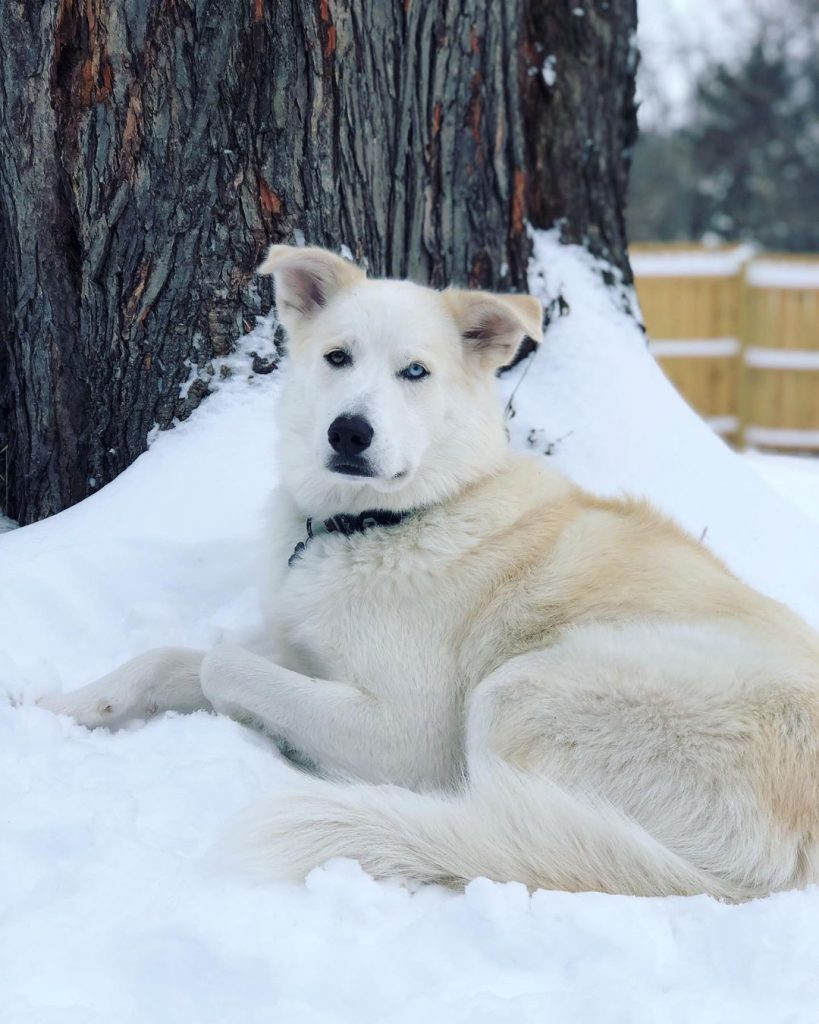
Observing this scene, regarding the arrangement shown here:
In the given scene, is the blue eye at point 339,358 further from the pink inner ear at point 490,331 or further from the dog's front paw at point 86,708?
the dog's front paw at point 86,708

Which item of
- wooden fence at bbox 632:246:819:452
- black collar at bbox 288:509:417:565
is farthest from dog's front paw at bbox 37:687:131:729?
wooden fence at bbox 632:246:819:452

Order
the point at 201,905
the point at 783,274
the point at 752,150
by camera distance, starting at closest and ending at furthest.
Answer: the point at 201,905 < the point at 783,274 < the point at 752,150

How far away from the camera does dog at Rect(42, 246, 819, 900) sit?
7.81ft

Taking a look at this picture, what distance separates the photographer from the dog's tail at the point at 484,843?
232 centimetres

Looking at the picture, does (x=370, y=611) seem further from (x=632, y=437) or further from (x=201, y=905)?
(x=632, y=437)

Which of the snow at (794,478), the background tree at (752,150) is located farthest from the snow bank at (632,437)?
the background tree at (752,150)

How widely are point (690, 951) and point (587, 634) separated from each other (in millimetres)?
929

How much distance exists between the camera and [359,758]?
2869 millimetres

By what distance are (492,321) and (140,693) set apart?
1.49 m

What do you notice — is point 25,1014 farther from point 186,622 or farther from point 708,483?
point 708,483

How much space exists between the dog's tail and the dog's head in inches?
38.0

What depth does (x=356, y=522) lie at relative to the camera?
3.21 meters

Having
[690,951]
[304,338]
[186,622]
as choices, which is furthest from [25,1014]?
[304,338]

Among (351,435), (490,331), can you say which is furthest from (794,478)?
(351,435)
